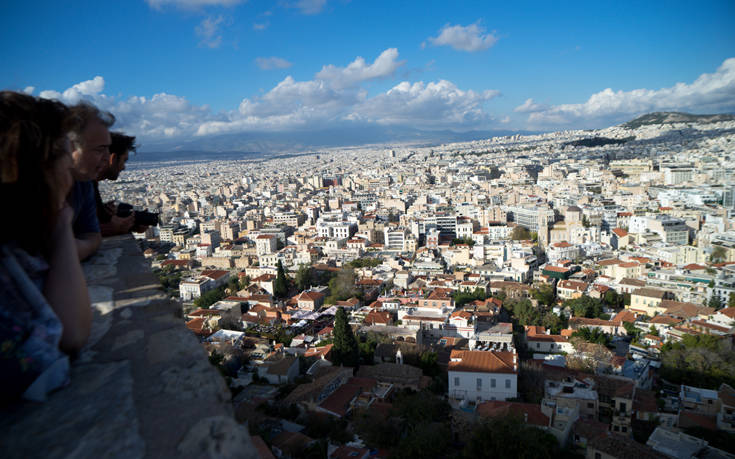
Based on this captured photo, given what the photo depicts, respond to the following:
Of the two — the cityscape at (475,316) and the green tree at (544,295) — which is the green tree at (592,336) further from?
the green tree at (544,295)

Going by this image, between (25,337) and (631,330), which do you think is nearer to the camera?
(25,337)

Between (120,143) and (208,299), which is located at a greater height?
(120,143)

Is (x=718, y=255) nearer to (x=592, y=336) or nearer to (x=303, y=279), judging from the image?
(x=592, y=336)

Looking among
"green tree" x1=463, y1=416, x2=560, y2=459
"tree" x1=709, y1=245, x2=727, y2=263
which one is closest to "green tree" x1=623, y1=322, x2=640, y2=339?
"green tree" x1=463, y1=416, x2=560, y2=459

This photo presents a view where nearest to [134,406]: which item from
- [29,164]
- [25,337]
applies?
[25,337]

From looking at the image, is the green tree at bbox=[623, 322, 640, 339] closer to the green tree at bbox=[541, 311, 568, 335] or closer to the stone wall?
the green tree at bbox=[541, 311, 568, 335]
